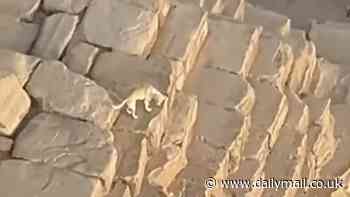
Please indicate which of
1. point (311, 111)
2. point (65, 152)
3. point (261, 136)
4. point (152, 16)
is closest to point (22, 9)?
point (152, 16)

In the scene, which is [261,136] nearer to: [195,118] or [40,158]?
[195,118]

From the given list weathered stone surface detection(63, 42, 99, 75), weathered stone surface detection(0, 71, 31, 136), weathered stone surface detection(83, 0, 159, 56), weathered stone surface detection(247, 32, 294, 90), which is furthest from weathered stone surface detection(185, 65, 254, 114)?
weathered stone surface detection(0, 71, 31, 136)

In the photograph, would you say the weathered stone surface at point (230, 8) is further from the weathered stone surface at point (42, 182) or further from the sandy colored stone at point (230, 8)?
the weathered stone surface at point (42, 182)

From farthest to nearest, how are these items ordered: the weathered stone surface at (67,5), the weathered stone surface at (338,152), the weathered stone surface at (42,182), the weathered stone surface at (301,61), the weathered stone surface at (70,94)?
1. the weathered stone surface at (301,61)
2. the weathered stone surface at (338,152)
3. the weathered stone surface at (67,5)
4. the weathered stone surface at (70,94)
5. the weathered stone surface at (42,182)

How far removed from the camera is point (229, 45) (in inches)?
219

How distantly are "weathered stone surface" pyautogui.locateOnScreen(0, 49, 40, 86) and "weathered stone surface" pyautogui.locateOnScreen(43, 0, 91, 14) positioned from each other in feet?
1.53

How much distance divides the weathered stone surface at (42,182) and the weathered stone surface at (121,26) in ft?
2.91

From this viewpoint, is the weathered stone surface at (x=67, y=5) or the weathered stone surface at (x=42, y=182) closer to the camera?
the weathered stone surface at (x=42, y=182)

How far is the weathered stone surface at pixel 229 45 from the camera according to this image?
5.49 metres

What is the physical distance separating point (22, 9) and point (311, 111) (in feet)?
6.24

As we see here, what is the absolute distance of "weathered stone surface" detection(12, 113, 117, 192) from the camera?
4434 mm

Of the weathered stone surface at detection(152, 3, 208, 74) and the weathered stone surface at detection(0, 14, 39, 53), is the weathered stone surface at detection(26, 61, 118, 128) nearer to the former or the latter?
the weathered stone surface at detection(0, 14, 39, 53)

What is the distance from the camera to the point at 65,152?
176 inches

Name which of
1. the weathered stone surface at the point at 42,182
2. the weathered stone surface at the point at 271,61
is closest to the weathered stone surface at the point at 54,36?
the weathered stone surface at the point at 42,182
